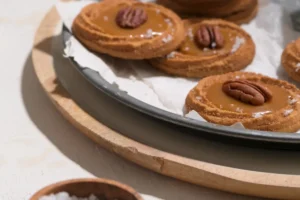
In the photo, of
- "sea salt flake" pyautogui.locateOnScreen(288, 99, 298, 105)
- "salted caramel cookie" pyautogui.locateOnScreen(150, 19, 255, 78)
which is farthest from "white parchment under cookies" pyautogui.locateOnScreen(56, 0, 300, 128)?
"sea salt flake" pyautogui.locateOnScreen(288, 99, 298, 105)

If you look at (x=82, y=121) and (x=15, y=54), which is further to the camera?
(x=15, y=54)

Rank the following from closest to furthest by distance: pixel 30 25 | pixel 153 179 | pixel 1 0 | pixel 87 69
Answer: pixel 153 179 → pixel 87 69 → pixel 30 25 → pixel 1 0

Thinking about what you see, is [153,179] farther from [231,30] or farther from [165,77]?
[231,30]

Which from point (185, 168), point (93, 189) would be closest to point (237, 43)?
point (185, 168)

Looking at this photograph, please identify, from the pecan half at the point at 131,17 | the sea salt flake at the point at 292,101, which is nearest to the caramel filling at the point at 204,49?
the pecan half at the point at 131,17

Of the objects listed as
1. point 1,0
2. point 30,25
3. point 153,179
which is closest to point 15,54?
point 30,25
